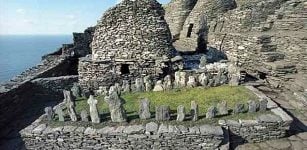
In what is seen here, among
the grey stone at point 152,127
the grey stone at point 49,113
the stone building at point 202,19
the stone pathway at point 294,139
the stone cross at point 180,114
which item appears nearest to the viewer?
the stone pathway at point 294,139

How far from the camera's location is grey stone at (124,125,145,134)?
7258 mm

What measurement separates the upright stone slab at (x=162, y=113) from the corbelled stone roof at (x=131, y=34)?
4.32 m

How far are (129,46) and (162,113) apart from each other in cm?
468

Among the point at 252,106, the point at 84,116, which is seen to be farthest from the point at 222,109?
the point at 84,116

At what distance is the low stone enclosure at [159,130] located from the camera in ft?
23.4

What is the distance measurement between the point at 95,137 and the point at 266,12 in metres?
11.3

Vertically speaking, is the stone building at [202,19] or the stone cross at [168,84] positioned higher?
the stone building at [202,19]

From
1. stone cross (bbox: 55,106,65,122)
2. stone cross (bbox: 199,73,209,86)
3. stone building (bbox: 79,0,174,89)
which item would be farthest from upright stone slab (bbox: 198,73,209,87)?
stone cross (bbox: 55,106,65,122)

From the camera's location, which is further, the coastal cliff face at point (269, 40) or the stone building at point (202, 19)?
the stone building at point (202, 19)

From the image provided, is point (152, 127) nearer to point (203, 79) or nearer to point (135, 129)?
point (135, 129)

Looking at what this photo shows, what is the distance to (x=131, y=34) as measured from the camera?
37.9 ft

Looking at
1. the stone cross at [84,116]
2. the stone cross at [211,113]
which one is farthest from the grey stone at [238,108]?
the stone cross at [84,116]

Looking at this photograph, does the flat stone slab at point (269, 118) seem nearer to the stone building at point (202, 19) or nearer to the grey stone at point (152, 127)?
the grey stone at point (152, 127)

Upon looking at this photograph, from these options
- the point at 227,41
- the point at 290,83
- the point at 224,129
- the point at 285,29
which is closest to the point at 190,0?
the point at 227,41
